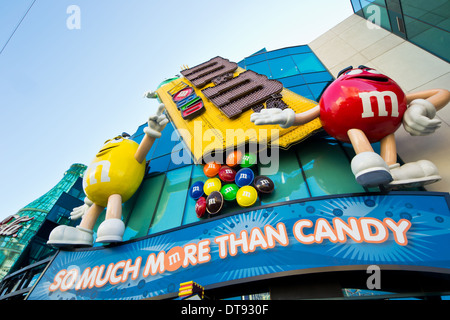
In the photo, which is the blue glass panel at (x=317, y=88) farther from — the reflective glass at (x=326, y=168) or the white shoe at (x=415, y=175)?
the white shoe at (x=415, y=175)

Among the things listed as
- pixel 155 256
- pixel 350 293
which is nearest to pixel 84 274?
pixel 155 256

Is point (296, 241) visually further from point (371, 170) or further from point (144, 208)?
point (144, 208)

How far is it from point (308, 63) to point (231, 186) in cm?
980

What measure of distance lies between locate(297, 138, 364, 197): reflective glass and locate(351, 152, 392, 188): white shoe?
1567mm

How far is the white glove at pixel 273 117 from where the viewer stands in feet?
19.6

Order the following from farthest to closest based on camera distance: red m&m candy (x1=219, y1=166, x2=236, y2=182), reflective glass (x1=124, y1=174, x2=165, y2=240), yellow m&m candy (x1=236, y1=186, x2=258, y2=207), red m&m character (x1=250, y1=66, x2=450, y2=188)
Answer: reflective glass (x1=124, y1=174, x2=165, y2=240) < red m&m candy (x1=219, y1=166, x2=236, y2=182) < yellow m&m candy (x1=236, y1=186, x2=258, y2=207) < red m&m character (x1=250, y1=66, x2=450, y2=188)

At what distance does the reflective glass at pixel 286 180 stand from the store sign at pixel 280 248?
1.14 metres

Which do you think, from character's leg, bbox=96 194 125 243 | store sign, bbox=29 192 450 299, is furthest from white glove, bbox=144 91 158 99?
store sign, bbox=29 192 450 299

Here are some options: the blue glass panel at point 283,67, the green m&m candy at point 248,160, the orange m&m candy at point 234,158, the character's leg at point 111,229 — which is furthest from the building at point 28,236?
the blue glass panel at point 283,67

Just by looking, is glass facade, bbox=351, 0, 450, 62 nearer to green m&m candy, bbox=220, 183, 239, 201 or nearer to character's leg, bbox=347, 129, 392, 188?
character's leg, bbox=347, 129, 392, 188

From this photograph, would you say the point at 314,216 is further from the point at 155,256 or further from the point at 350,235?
the point at 155,256

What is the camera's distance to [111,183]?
25.4ft

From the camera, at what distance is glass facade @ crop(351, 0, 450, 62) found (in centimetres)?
870

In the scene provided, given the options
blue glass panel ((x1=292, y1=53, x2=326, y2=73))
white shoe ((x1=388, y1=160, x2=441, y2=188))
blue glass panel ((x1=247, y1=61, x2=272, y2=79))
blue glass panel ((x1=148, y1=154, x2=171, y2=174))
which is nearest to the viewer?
white shoe ((x1=388, y1=160, x2=441, y2=188))
